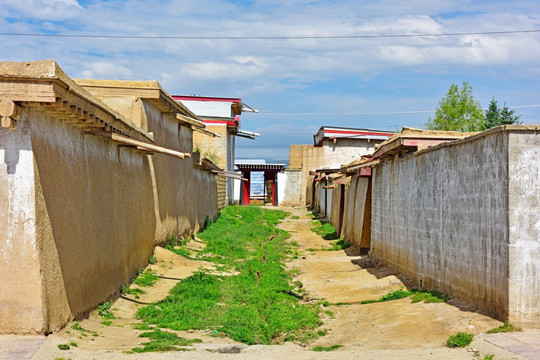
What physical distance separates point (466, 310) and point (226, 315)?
146 inches

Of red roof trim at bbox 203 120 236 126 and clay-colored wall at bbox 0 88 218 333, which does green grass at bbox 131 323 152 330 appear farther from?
red roof trim at bbox 203 120 236 126

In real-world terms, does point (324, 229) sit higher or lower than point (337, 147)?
lower

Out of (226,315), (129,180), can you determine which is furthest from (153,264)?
(226,315)

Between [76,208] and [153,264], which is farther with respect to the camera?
[153,264]

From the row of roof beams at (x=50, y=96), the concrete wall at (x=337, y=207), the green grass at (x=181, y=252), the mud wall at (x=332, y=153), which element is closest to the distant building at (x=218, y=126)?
the mud wall at (x=332, y=153)

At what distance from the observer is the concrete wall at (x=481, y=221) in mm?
7965

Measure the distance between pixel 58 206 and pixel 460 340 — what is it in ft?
17.5

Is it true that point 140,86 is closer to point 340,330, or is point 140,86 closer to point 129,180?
point 129,180

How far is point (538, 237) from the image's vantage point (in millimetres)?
7969

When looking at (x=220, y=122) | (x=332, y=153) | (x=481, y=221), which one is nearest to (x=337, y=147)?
(x=332, y=153)

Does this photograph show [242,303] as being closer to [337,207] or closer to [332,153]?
[337,207]

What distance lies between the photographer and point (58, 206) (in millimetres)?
8469

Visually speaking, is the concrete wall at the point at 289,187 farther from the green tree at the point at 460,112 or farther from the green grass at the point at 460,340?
the green grass at the point at 460,340

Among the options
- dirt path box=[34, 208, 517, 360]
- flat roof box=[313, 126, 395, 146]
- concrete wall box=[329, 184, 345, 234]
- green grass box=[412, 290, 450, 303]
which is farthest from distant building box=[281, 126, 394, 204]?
green grass box=[412, 290, 450, 303]
